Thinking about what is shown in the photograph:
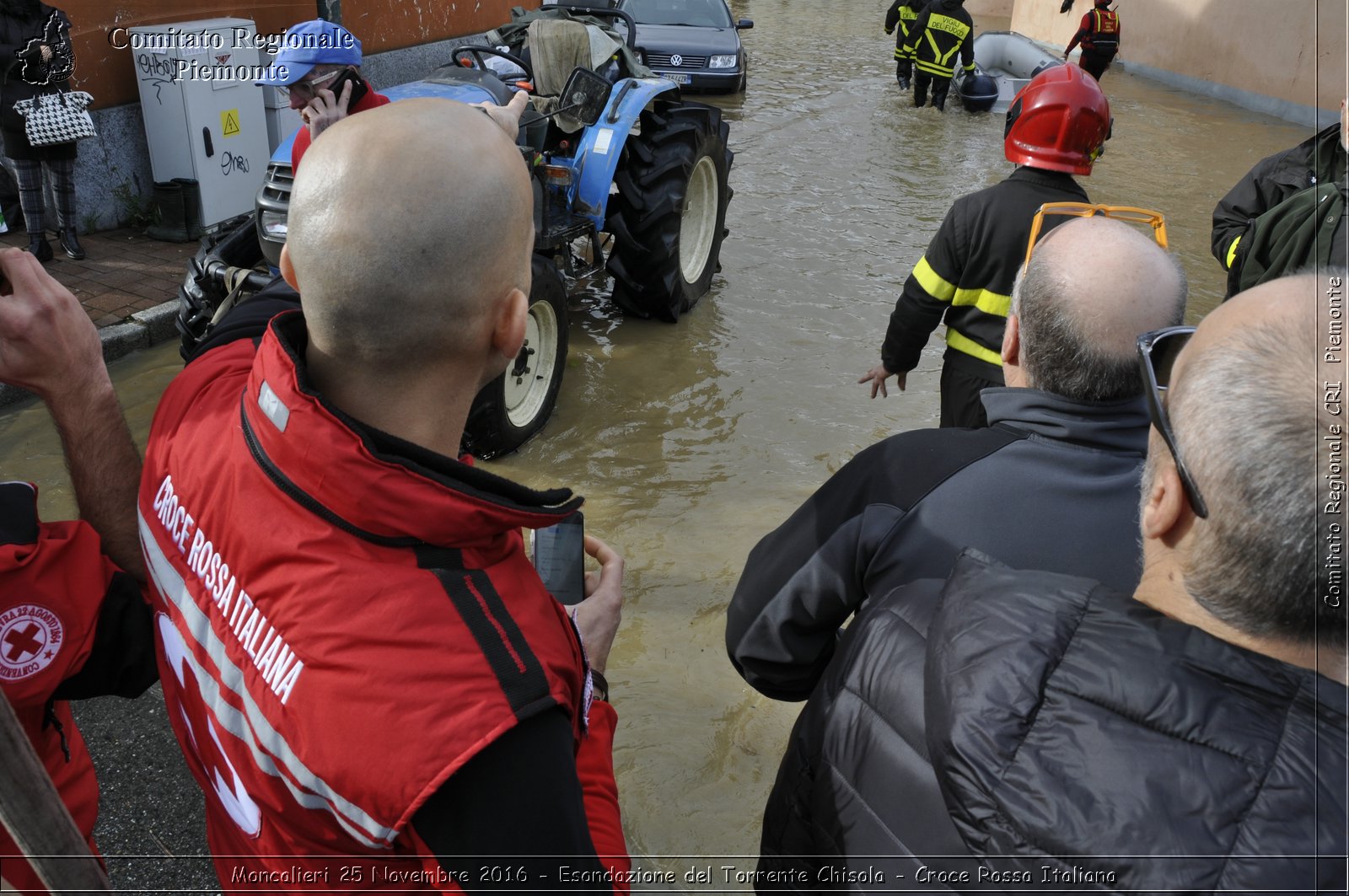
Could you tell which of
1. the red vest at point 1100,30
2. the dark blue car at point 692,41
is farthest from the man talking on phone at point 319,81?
the red vest at point 1100,30

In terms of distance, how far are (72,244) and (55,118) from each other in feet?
2.57

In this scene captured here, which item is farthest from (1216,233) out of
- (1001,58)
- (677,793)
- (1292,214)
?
(1001,58)

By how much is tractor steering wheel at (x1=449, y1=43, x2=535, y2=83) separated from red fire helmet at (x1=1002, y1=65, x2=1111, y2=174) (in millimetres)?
3204

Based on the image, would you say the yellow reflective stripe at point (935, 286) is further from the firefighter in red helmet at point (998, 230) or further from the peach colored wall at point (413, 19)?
the peach colored wall at point (413, 19)

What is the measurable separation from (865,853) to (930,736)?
1.27 ft

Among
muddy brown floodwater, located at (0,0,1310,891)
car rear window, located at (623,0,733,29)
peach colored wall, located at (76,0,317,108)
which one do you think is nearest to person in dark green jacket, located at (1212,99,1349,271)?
muddy brown floodwater, located at (0,0,1310,891)

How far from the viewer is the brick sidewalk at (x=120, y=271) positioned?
5.66 meters

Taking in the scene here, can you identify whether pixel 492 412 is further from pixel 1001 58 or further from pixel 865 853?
pixel 1001 58

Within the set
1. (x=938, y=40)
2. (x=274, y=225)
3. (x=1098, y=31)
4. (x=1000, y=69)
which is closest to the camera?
(x=274, y=225)

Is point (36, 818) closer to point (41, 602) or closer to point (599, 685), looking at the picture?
point (41, 602)

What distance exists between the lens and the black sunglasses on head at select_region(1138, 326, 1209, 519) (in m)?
1.03

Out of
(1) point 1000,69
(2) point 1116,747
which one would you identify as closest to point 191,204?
(2) point 1116,747

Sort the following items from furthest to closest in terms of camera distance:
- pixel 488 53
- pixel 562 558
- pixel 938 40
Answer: pixel 938 40 → pixel 488 53 → pixel 562 558

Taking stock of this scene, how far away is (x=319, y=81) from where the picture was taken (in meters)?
4.14
